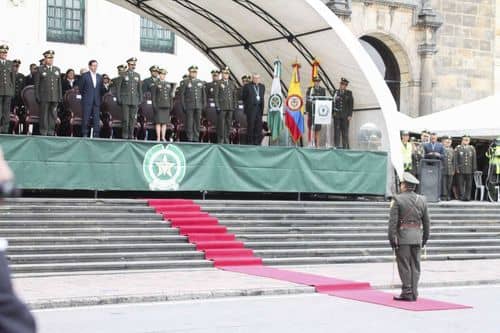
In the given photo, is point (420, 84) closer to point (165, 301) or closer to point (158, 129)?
point (158, 129)

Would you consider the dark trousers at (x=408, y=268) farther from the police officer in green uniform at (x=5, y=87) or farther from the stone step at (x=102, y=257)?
the police officer in green uniform at (x=5, y=87)

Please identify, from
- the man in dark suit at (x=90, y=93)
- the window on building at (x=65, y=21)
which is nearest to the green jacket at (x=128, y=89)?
the man in dark suit at (x=90, y=93)

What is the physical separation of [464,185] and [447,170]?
32.6 inches

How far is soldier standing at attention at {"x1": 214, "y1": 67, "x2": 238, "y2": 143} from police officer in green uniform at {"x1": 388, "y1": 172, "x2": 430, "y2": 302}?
967 cm

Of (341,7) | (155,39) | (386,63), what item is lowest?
(386,63)

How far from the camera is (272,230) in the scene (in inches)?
758

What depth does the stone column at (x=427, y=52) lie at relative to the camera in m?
32.9

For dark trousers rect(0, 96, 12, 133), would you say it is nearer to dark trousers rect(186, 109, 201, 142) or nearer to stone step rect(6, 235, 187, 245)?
stone step rect(6, 235, 187, 245)

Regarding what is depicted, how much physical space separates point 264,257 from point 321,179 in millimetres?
4421

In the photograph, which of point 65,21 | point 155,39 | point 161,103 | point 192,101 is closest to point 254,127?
point 192,101

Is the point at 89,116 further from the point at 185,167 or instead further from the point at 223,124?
the point at 223,124

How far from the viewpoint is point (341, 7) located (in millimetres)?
30984

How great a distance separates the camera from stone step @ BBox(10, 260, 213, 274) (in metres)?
15.3

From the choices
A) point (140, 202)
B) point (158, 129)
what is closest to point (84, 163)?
point (140, 202)
